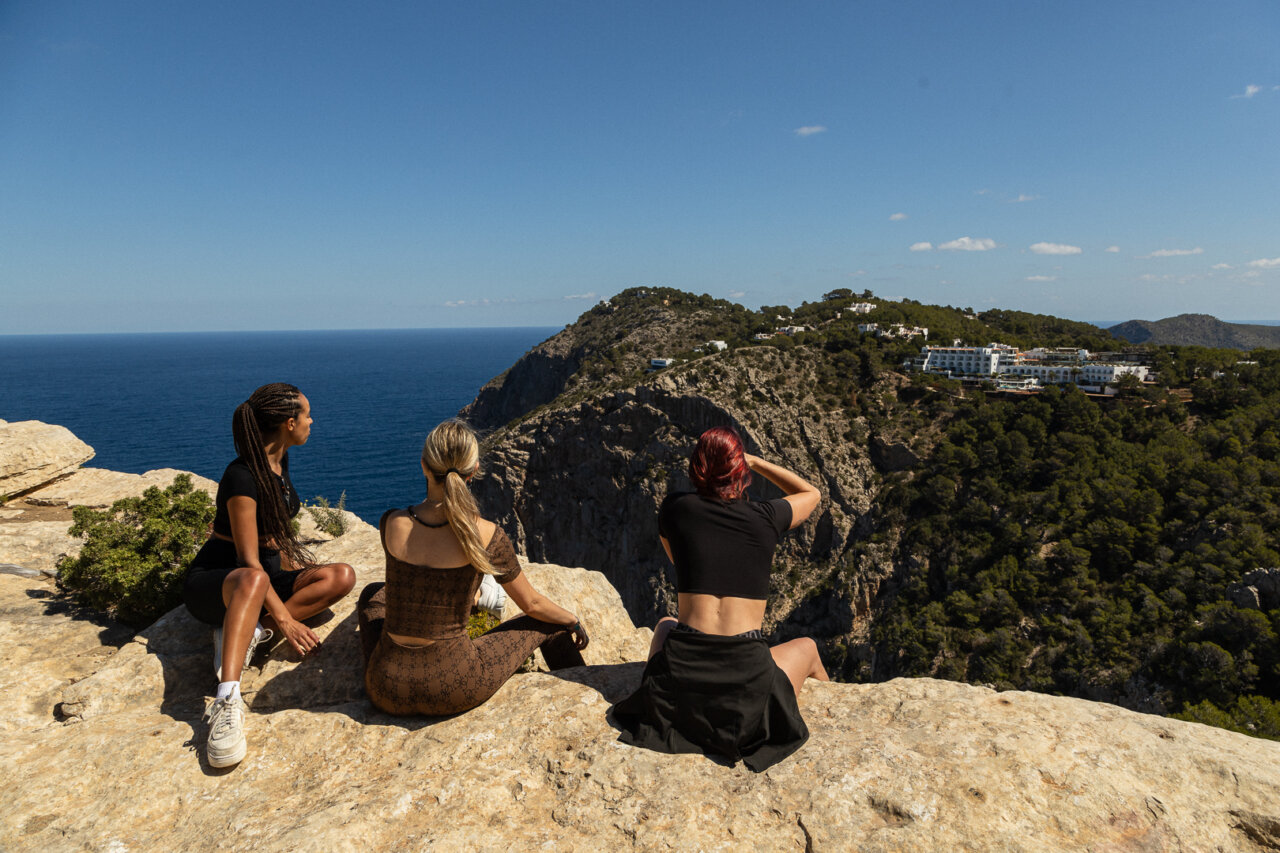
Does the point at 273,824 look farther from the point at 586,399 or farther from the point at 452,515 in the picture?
the point at 586,399

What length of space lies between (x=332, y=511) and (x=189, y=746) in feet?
17.5

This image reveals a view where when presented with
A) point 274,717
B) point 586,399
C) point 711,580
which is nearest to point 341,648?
point 274,717

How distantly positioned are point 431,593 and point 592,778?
5.05ft

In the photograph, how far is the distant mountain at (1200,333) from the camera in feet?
501

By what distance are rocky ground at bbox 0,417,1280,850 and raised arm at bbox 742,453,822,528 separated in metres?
1.50

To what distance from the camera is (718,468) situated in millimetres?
4129

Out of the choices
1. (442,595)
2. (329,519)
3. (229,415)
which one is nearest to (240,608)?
(442,595)

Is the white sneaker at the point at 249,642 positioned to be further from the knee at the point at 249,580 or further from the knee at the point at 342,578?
the knee at the point at 342,578

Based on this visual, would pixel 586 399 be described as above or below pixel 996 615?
above

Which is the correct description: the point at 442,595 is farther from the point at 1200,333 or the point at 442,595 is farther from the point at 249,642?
the point at 1200,333

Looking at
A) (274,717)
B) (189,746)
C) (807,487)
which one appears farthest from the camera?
(807,487)

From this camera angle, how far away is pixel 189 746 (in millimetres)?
4113

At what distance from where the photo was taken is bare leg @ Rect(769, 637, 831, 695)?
466 cm

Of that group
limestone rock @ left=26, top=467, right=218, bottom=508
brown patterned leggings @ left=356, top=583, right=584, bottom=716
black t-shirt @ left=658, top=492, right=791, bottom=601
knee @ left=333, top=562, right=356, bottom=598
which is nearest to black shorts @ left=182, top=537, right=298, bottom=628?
knee @ left=333, top=562, right=356, bottom=598
